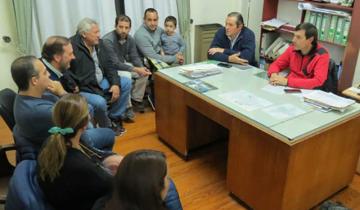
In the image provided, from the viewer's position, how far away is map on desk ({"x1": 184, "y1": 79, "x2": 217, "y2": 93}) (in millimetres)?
2411

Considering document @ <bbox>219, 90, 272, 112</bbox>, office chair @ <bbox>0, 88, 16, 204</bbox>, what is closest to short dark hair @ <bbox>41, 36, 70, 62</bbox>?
office chair @ <bbox>0, 88, 16, 204</bbox>

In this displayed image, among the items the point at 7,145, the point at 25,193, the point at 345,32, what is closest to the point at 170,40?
the point at 345,32

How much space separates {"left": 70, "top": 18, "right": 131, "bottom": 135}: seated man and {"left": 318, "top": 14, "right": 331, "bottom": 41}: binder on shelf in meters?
2.28

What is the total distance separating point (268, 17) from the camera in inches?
171

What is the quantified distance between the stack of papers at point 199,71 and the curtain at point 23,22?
1.69 meters

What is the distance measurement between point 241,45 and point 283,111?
4.46 ft

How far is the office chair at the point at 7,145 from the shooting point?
6.04 ft

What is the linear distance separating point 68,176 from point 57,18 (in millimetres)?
2627

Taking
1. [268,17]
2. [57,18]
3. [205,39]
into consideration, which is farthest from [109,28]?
[268,17]

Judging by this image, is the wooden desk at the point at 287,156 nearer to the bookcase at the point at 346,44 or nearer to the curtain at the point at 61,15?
the bookcase at the point at 346,44

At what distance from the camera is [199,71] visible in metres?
2.70

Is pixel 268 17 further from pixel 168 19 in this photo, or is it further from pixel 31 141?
pixel 31 141

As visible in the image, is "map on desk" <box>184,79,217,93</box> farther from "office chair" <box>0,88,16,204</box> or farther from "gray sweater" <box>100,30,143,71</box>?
"office chair" <box>0,88,16,204</box>

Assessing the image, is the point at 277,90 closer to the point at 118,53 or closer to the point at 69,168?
the point at 69,168
